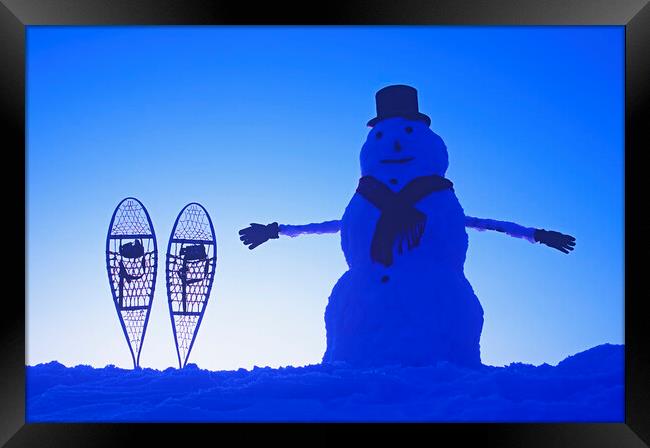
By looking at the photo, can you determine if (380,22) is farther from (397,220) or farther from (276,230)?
(276,230)

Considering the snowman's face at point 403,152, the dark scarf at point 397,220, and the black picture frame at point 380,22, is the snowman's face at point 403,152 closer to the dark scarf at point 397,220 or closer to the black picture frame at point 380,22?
the dark scarf at point 397,220

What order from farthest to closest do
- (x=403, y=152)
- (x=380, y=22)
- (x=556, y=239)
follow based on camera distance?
(x=556, y=239) < (x=403, y=152) < (x=380, y=22)

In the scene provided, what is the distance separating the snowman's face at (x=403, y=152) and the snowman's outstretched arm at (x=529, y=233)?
413 millimetres

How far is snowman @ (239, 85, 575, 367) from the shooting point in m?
5.28

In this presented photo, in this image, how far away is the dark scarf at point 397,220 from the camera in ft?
17.5

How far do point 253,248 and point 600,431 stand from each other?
7.81 ft

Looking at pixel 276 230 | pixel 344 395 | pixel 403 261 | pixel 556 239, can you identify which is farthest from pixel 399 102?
pixel 344 395

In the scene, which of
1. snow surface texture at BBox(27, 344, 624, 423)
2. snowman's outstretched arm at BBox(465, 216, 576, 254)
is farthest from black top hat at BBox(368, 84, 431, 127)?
snow surface texture at BBox(27, 344, 624, 423)

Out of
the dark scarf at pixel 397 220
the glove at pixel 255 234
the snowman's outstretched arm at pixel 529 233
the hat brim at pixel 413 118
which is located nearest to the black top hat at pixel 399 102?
the hat brim at pixel 413 118

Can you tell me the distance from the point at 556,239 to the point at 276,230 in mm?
1792

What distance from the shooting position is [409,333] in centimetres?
527

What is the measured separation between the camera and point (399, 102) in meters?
5.52

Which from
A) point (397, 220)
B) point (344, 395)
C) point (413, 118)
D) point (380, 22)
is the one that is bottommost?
point (344, 395)

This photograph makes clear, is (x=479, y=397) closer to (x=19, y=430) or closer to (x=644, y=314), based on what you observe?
(x=644, y=314)
